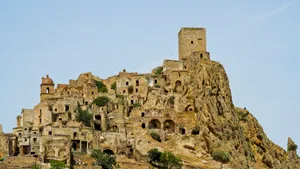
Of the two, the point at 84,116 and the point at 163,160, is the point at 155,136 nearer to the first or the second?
the point at 163,160

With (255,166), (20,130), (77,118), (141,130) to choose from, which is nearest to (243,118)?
(255,166)

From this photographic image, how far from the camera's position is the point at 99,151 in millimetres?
87500

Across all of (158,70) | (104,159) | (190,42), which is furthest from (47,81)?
(104,159)

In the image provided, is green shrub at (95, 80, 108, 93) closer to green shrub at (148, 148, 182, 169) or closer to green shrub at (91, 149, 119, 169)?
green shrub at (148, 148, 182, 169)

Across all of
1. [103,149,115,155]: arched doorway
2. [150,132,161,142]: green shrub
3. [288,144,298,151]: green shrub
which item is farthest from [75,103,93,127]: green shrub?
[288,144,298,151]: green shrub

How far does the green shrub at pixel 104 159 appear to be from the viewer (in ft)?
278

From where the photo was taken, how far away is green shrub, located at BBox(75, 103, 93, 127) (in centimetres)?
9592

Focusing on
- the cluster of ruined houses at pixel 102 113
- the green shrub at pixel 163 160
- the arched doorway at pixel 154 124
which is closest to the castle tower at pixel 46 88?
the cluster of ruined houses at pixel 102 113

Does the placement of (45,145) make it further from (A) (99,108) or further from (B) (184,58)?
(B) (184,58)

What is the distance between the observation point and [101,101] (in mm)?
102000

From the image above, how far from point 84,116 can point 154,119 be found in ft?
29.6

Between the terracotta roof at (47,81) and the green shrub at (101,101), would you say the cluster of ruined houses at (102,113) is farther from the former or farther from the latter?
the green shrub at (101,101)

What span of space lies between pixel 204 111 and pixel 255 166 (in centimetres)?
968

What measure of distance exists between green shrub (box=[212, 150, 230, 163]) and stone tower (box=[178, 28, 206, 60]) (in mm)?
19573
